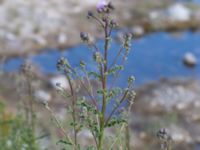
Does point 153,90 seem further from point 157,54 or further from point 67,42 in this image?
point 67,42

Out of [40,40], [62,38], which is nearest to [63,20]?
[62,38]

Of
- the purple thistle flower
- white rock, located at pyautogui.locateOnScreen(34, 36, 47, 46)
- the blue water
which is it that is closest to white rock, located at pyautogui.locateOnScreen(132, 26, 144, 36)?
the blue water

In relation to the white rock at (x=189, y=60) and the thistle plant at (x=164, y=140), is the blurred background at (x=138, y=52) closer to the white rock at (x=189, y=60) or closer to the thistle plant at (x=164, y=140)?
the white rock at (x=189, y=60)

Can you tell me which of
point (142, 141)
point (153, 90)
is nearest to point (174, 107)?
point (153, 90)

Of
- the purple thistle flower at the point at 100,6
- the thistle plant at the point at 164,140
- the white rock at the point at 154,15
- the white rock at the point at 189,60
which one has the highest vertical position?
the white rock at the point at 154,15

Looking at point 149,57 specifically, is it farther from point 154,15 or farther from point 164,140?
point 164,140

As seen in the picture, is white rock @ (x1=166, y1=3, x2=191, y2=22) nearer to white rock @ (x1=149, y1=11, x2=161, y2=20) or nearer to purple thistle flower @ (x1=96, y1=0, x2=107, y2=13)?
white rock @ (x1=149, y1=11, x2=161, y2=20)

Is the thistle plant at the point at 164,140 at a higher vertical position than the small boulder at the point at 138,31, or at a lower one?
lower

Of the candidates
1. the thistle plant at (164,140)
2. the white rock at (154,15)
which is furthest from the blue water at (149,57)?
the thistle plant at (164,140)
